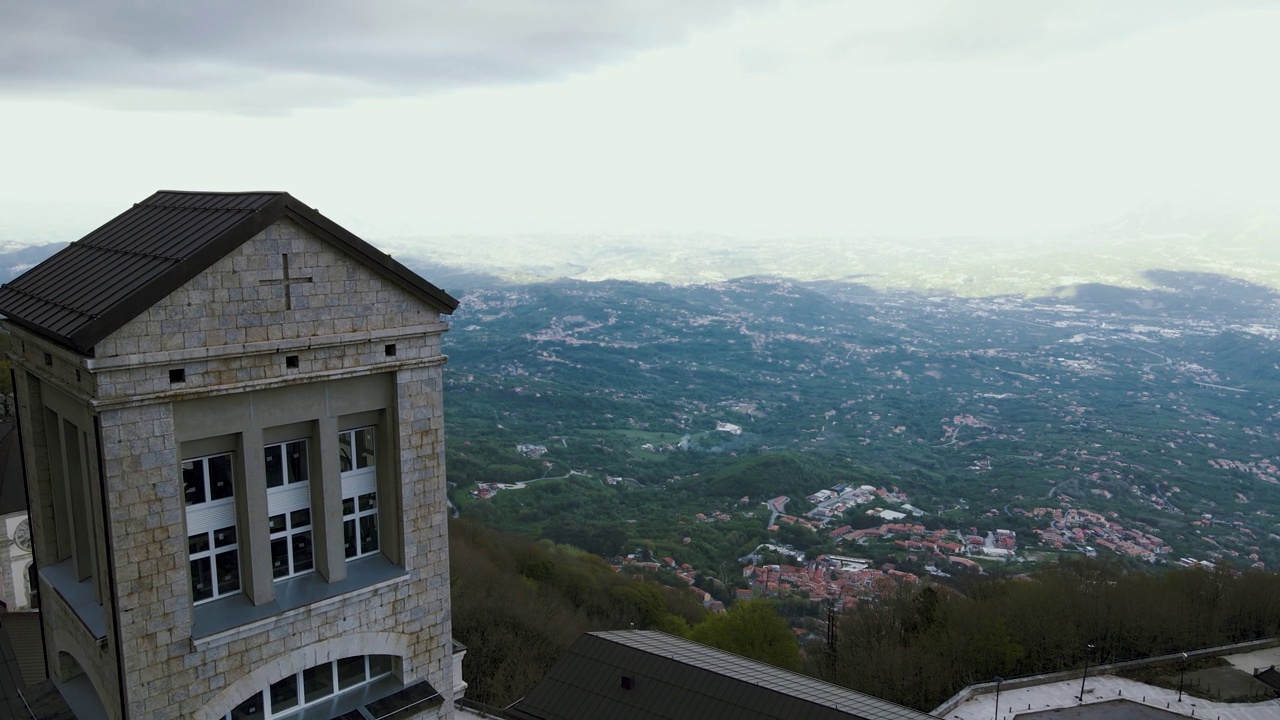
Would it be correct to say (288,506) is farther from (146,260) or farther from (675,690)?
(675,690)

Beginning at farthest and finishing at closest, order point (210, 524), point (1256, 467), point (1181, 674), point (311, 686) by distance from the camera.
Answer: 1. point (1256, 467)
2. point (1181, 674)
3. point (311, 686)
4. point (210, 524)

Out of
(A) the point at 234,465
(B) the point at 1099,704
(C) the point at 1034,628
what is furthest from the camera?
(C) the point at 1034,628

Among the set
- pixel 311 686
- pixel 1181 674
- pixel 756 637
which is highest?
pixel 311 686

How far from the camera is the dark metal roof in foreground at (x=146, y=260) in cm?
915

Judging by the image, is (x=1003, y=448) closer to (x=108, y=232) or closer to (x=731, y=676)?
(x=731, y=676)

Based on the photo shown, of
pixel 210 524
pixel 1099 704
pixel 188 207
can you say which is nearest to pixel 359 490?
pixel 210 524

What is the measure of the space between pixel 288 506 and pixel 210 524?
97 centimetres

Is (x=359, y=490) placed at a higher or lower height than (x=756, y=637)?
higher

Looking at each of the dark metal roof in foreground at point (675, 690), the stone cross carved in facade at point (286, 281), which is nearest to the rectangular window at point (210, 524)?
the stone cross carved in facade at point (286, 281)

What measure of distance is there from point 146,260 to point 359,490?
4120mm

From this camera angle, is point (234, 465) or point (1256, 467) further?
point (1256, 467)

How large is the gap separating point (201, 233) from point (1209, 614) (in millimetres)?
41711

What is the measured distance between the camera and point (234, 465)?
34.4 feet

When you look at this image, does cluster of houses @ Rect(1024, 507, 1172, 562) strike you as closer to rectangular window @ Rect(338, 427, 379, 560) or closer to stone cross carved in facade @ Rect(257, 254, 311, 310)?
rectangular window @ Rect(338, 427, 379, 560)
